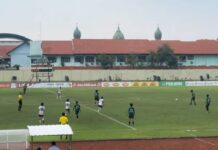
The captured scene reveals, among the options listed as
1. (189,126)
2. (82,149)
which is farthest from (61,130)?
(189,126)

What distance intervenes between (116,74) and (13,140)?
7614 cm

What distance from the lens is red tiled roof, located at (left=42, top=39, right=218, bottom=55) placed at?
117 m

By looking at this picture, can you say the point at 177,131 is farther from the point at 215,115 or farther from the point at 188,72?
the point at 188,72

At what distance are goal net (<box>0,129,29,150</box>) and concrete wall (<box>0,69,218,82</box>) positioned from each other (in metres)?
69.6

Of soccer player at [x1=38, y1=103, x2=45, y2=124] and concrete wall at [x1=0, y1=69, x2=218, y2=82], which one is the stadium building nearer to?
concrete wall at [x1=0, y1=69, x2=218, y2=82]

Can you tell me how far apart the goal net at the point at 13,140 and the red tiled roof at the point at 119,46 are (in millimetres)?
87476

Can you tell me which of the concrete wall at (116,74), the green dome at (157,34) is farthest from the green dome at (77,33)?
the concrete wall at (116,74)

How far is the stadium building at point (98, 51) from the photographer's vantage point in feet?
380

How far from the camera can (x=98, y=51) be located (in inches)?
4628

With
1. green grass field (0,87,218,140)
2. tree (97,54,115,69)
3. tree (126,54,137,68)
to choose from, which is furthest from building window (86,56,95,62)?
green grass field (0,87,218,140)

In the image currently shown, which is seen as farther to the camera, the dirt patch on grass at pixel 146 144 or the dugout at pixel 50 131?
the dirt patch on grass at pixel 146 144

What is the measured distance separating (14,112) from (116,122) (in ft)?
36.1

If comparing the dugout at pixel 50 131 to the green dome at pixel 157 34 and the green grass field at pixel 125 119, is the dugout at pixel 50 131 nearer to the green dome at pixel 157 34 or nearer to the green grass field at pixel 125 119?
the green grass field at pixel 125 119

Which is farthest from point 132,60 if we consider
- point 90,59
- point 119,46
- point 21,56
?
point 21,56
